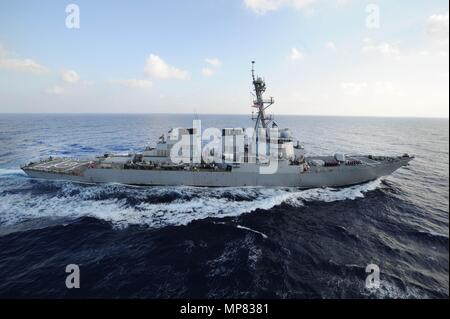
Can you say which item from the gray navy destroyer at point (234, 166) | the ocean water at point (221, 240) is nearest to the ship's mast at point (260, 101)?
the gray navy destroyer at point (234, 166)

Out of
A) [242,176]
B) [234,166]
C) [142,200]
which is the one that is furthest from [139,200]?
[242,176]

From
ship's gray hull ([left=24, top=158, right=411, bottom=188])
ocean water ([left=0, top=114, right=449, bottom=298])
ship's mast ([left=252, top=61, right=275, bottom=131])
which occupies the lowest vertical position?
ocean water ([left=0, top=114, right=449, bottom=298])

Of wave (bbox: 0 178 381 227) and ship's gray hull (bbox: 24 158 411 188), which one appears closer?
wave (bbox: 0 178 381 227)

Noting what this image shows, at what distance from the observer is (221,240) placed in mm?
17125

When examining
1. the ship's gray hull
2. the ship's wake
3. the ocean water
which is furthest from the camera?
the ship's gray hull

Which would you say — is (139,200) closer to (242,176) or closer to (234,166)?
(234,166)

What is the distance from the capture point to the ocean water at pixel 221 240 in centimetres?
1259

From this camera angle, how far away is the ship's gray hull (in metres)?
26.1

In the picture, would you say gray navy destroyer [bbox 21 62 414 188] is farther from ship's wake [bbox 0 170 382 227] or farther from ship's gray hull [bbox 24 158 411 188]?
ship's wake [bbox 0 170 382 227]

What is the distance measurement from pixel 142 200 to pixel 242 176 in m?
11.2

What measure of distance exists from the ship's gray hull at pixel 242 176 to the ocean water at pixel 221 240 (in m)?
0.96

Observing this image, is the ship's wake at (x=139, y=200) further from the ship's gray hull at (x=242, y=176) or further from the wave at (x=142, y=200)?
the ship's gray hull at (x=242, y=176)

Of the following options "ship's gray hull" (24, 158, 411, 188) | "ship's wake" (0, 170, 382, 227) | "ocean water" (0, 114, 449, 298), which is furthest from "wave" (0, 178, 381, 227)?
"ship's gray hull" (24, 158, 411, 188)
